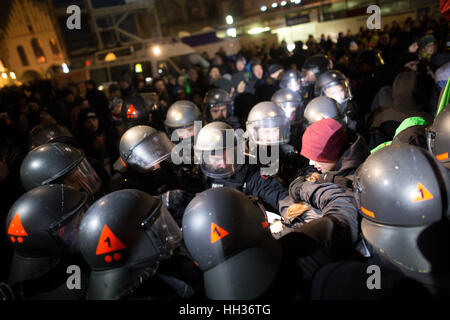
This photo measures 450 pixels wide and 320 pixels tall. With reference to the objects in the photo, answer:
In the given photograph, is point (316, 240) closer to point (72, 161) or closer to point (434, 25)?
point (72, 161)

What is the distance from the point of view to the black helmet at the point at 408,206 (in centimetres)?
124

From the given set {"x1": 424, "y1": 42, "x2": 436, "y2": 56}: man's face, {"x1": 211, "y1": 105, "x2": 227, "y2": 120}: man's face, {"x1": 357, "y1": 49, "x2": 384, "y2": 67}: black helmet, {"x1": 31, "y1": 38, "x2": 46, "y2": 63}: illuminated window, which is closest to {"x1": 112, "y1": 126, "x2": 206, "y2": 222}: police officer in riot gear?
{"x1": 211, "y1": 105, "x2": 227, "y2": 120}: man's face

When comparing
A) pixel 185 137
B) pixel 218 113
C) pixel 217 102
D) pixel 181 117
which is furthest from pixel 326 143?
pixel 217 102

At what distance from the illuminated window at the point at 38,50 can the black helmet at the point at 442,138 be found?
29.8m

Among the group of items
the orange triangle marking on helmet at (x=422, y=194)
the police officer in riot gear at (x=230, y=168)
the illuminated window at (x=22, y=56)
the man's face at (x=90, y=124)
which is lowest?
the police officer in riot gear at (x=230, y=168)

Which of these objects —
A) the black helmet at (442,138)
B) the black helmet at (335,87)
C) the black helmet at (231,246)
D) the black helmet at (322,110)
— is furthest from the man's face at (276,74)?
the black helmet at (231,246)

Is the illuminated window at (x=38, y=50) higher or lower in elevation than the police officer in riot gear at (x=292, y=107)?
higher

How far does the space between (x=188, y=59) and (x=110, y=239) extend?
51.5 feet

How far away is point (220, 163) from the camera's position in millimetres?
2850

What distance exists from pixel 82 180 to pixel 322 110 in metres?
3.15

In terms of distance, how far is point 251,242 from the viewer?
55.6 inches

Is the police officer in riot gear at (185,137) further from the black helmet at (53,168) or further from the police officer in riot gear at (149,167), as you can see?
the black helmet at (53,168)

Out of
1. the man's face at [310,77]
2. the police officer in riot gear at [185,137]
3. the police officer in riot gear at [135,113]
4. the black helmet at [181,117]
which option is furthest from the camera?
the man's face at [310,77]

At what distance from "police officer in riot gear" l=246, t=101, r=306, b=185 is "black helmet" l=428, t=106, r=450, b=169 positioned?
5.72ft
